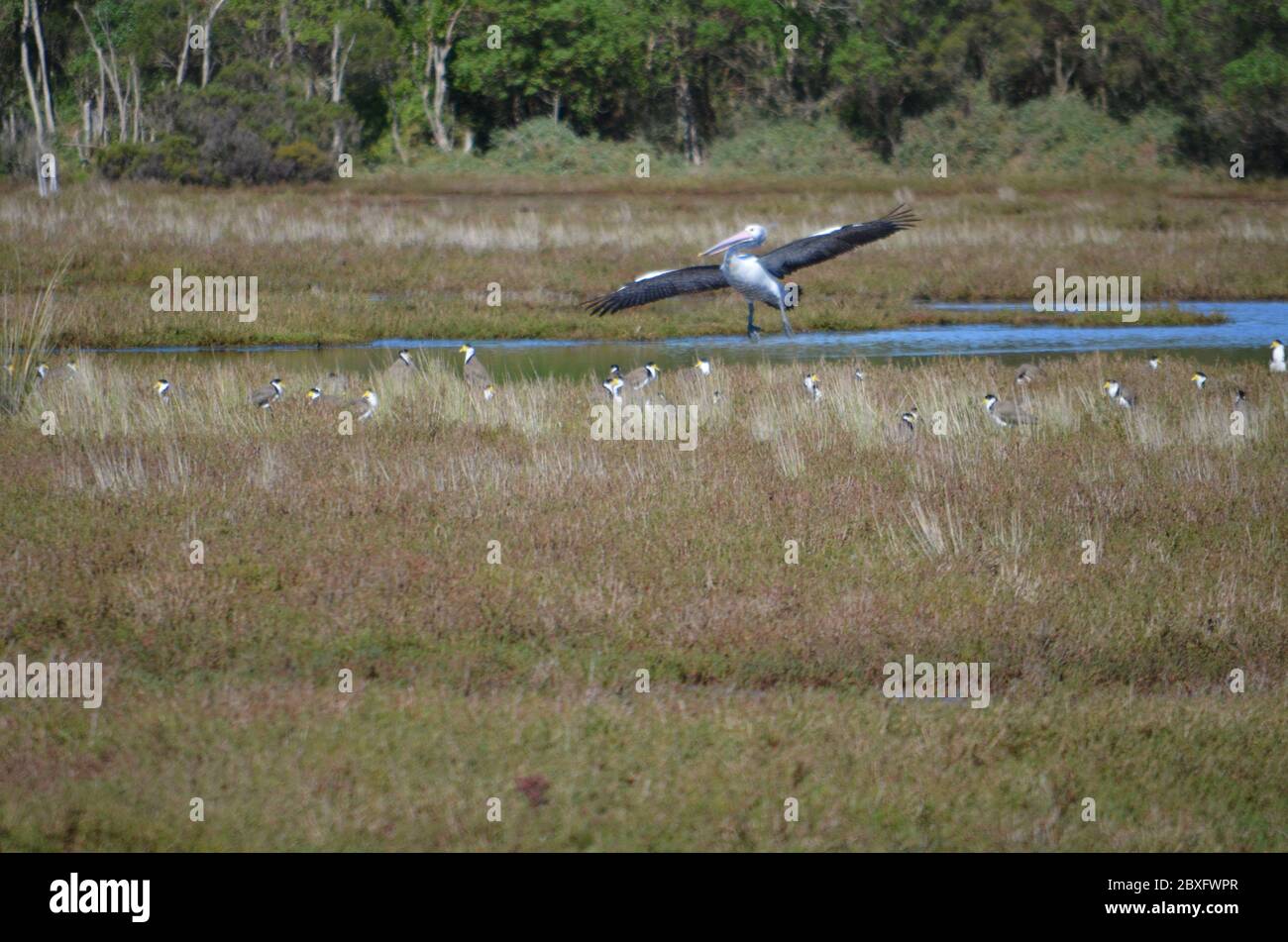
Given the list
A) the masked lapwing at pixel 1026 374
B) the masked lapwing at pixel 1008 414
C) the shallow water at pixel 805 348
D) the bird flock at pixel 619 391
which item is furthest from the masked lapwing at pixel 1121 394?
the shallow water at pixel 805 348

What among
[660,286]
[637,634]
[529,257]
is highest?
[529,257]

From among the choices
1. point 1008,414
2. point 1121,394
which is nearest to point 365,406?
point 1008,414

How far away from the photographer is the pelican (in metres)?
15.2

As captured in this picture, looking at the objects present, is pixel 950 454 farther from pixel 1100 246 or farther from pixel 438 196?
pixel 438 196

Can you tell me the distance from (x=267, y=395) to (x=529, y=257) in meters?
16.8

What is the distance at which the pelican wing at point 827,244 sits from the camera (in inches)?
600

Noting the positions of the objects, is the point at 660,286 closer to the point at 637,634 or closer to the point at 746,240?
the point at 746,240

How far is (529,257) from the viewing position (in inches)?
1277

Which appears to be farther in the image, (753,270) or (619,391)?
(619,391)

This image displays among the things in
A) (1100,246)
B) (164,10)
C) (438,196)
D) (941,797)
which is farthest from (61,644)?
(164,10)

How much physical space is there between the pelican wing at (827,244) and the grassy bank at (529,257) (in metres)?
9.98

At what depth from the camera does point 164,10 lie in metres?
60.2

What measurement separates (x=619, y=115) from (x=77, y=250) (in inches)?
1478
